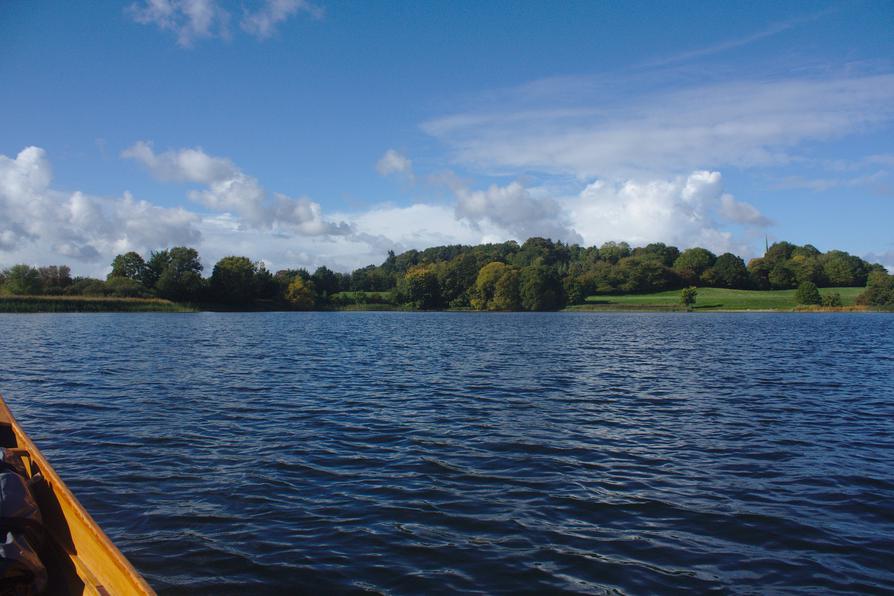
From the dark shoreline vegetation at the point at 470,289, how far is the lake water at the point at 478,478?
115286 millimetres

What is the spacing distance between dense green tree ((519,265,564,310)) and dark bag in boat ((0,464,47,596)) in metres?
166

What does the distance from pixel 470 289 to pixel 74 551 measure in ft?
591

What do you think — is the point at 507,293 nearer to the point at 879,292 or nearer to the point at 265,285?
the point at 265,285

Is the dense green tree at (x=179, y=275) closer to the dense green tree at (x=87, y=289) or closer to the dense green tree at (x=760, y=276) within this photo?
the dense green tree at (x=87, y=289)

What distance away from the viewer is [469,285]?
19300cm

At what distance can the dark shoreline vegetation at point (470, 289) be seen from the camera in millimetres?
132000

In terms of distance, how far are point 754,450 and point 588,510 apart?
7.01 metres

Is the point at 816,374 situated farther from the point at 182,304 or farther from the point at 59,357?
the point at 182,304

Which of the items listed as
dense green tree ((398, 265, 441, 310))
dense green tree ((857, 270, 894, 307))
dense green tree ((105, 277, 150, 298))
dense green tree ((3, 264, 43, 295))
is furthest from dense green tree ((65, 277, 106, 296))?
dense green tree ((857, 270, 894, 307))

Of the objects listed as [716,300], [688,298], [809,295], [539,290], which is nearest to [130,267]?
[539,290]

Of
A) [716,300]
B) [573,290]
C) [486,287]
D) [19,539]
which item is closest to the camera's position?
[19,539]

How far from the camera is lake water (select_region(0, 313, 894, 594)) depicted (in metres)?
8.98

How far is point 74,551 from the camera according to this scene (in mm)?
7102

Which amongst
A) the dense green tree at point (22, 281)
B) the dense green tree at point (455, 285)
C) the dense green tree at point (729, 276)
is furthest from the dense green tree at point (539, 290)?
the dense green tree at point (22, 281)
